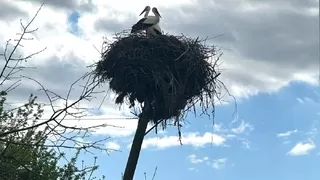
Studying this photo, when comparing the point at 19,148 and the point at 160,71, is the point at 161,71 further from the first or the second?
the point at 19,148

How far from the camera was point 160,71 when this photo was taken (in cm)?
640

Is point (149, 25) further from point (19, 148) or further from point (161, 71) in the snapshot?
point (19, 148)

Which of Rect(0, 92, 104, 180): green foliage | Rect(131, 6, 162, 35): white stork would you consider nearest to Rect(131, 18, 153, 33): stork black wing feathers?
Rect(131, 6, 162, 35): white stork

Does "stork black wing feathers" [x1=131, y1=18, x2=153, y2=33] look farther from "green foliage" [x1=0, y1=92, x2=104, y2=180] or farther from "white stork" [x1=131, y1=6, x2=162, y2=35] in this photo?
"green foliage" [x1=0, y1=92, x2=104, y2=180]

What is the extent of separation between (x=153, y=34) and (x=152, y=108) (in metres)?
0.87

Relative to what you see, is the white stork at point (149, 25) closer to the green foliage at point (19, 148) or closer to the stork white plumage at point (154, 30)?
the stork white plumage at point (154, 30)

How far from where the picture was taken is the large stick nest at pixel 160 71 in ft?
21.0

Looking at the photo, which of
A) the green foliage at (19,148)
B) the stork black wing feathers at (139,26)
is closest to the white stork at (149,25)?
the stork black wing feathers at (139,26)

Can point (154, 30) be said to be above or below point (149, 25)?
below

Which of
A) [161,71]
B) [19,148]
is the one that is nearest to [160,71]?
[161,71]

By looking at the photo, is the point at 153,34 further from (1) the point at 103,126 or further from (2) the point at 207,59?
(1) the point at 103,126

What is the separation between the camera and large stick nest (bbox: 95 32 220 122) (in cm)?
640

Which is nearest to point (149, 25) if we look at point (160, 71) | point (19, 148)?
point (160, 71)

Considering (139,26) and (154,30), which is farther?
(139,26)
